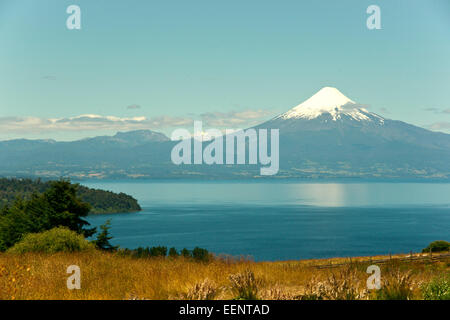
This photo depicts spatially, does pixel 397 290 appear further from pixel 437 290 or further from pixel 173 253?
pixel 173 253

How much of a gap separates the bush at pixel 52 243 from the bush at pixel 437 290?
1463 centimetres

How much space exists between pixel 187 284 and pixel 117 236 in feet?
486

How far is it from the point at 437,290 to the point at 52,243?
52.7ft

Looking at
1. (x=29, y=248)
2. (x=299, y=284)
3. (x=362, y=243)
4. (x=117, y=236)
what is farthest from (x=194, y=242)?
(x=299, y=284)

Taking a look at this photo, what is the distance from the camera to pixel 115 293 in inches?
392

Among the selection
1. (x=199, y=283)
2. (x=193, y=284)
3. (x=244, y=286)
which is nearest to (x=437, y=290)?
(x=244, y=286)

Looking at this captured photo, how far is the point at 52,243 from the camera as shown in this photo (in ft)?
64.4

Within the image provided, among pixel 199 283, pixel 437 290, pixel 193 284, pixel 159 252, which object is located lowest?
pixel 159 252

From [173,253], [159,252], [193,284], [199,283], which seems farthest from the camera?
[159,252]

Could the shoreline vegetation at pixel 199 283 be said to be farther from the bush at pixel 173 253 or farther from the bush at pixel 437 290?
the bush at pixel 173 253

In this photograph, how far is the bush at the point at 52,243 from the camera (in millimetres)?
19188

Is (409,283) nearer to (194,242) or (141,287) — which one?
(141,287)

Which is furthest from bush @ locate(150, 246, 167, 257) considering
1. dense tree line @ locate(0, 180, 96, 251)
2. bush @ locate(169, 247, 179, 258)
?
dense tree line @ locate(0, 180, 96, 251)

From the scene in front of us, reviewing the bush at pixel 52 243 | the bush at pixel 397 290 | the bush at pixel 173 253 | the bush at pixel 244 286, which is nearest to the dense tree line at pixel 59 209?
the bush at pixel 173 253
